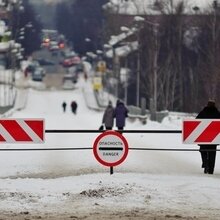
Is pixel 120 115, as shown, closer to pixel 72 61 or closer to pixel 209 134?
pixel 209 134

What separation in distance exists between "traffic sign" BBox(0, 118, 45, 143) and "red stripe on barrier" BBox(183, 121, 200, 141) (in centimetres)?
279

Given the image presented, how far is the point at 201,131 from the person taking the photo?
53.7ft

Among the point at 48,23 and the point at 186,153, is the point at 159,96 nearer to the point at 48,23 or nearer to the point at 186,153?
the point at 186,153

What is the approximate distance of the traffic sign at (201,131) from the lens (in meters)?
16.3

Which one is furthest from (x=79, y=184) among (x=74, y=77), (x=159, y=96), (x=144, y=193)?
(x=74, y=77)

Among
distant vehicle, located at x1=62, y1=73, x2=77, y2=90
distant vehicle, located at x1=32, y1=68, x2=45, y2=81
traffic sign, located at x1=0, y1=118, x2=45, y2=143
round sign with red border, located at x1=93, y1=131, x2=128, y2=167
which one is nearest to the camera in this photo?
round sign with red border, located at x1=93, y1=131, x2=128, y2=167

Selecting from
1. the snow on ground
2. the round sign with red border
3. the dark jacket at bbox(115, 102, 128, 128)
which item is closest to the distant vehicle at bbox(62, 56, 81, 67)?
the dark jacket at bbox(115, 102, 128, 128)

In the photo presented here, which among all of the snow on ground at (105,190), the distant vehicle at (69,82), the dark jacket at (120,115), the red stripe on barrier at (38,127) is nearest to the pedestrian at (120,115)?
the dark jacket at (120,115)

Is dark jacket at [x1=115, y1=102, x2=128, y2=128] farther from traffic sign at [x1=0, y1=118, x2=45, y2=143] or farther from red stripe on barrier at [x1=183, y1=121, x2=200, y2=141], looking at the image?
traffic sign at [x1=0, y1=118, x2=45, y2=143]

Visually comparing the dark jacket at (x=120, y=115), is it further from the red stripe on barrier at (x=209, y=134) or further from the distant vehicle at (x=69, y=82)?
the distant vehicle at (x=69, y=82)

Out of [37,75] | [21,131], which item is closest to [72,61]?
[37,75]

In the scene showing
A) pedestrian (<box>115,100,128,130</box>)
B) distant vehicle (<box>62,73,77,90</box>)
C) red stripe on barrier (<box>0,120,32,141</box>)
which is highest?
red stripe on barrier (<box>0,120,32,141</box>)

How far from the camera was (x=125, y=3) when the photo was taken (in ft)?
449

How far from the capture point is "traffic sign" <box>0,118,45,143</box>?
16.1m
